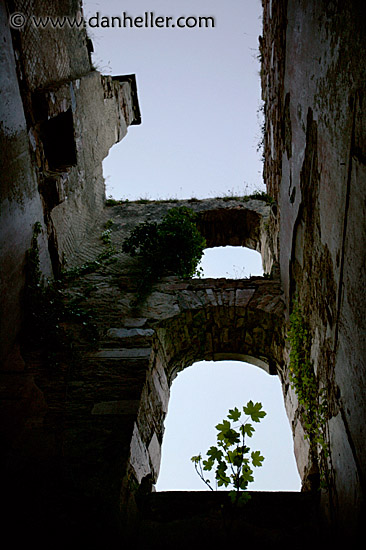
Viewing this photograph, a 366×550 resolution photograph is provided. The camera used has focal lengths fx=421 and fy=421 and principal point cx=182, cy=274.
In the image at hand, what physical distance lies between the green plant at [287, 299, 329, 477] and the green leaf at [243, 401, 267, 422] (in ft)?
1.33

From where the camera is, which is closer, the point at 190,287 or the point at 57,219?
the point at 190,287

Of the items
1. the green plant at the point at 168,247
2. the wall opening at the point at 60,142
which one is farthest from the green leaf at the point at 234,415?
the wall opening at the point at 60,142

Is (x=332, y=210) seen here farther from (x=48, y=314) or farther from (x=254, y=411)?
(x=48, y=314)

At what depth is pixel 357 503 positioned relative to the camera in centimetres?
202

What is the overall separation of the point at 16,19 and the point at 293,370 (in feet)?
14.0

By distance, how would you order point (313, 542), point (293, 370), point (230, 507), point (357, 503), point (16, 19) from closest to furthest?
point (357, 503)
point (313, 542)
point (230, 507)
point (293, 370)
point (16, 19)

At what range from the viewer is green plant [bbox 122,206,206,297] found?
17.2 ft

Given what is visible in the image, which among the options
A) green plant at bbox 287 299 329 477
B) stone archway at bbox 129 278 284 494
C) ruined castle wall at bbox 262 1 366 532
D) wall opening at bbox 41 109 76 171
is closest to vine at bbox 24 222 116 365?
stone archway at bbox 129 278 284 494

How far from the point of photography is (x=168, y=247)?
541 cm

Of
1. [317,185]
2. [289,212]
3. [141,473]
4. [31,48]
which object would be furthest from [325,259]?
[31,48]

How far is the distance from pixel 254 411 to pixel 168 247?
3014mm

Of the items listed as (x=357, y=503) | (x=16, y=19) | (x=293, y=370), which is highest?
(x=16, y=19)

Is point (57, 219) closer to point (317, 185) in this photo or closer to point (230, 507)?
point (317, 185)

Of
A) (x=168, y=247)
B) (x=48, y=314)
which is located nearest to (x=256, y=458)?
(x=48, y=314)
